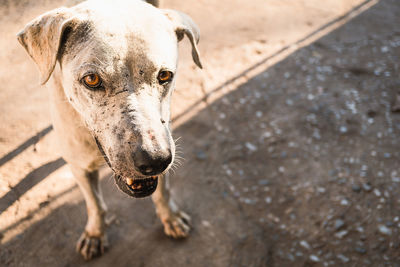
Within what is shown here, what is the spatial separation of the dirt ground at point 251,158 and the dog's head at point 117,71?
1.54m

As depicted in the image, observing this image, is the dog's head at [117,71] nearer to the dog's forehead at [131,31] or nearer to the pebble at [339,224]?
the dog's forehead at [131,31]

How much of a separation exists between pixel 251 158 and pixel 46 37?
2.59m

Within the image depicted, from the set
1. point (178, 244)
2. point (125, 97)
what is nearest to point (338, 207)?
point (178, 244)

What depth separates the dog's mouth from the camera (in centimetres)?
217

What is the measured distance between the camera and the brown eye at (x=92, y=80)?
6.30 ft

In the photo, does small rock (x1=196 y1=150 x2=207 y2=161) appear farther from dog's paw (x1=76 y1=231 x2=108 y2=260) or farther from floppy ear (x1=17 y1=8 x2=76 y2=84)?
floppy ear (x1=17 y1=8 x2=76 y2=84)

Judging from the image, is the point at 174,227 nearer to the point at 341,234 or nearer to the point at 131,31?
the point at 341,234

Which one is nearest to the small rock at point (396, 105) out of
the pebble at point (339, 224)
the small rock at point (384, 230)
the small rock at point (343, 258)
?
the small rock at point (384, 230)

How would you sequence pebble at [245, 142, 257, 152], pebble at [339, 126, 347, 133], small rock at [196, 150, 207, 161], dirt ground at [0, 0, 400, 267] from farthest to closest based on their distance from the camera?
pebble at [339, 126, 347, 133] → pebble at [245, 142, 257, 152] → small rock at [196, 150, 207, 161] → dirt ground at [0, 0, 400, 267]

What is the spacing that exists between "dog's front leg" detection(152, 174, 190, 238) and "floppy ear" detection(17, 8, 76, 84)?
4.82 feet

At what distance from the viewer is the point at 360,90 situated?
4652mm

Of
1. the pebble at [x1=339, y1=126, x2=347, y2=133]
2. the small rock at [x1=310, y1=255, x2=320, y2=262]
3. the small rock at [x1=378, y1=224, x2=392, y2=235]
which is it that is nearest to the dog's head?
the small rock at [x1=310, y1=255, x2=320, y2=262]

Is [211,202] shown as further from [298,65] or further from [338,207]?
[298,65]

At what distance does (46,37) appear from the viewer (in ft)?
6.62
